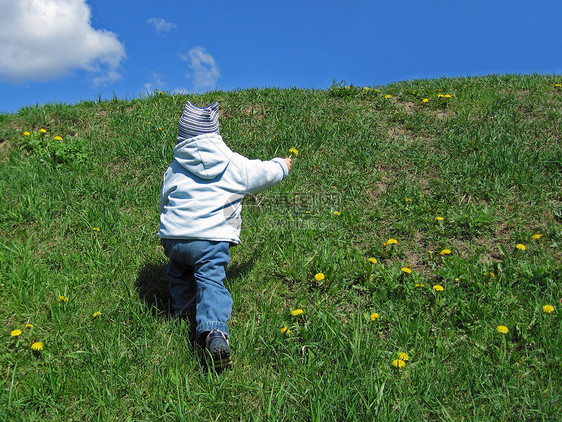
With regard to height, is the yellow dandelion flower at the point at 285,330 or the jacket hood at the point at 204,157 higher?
the jacket hood at the point at 204,157

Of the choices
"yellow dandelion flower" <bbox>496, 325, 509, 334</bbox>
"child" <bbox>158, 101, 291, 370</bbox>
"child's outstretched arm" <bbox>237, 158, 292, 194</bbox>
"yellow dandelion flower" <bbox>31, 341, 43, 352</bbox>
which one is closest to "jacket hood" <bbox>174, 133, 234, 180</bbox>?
"child" <bbox>158, 101, 291, 370</bbox>

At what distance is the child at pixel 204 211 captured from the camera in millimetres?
2590

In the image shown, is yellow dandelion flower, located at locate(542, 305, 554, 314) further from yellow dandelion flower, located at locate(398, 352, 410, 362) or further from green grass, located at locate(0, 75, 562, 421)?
yellow dandelion flower, located at locate(398, 352, 410, 362)

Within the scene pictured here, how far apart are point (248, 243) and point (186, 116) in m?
1.32

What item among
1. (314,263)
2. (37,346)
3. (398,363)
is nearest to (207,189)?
(314,263)

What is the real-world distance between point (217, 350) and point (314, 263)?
1.22m

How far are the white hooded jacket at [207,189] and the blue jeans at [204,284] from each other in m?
0.07

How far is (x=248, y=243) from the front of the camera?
3.74 metres

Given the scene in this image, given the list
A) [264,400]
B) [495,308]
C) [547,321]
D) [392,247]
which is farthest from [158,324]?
[547,321]

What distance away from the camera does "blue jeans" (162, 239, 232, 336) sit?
2508mm

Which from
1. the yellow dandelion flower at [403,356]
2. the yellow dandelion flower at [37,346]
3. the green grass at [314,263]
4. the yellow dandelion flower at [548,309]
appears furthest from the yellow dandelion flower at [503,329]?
the yellow dandelion flower at [37,346]

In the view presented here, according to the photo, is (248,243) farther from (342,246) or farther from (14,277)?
(14,277)

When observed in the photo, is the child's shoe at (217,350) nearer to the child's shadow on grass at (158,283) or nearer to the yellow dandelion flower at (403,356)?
Result: the child's shadow on grass at (158,283)

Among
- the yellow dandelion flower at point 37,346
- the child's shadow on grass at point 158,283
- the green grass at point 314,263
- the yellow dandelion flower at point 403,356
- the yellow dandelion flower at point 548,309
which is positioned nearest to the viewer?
the green grass at point 314,263
